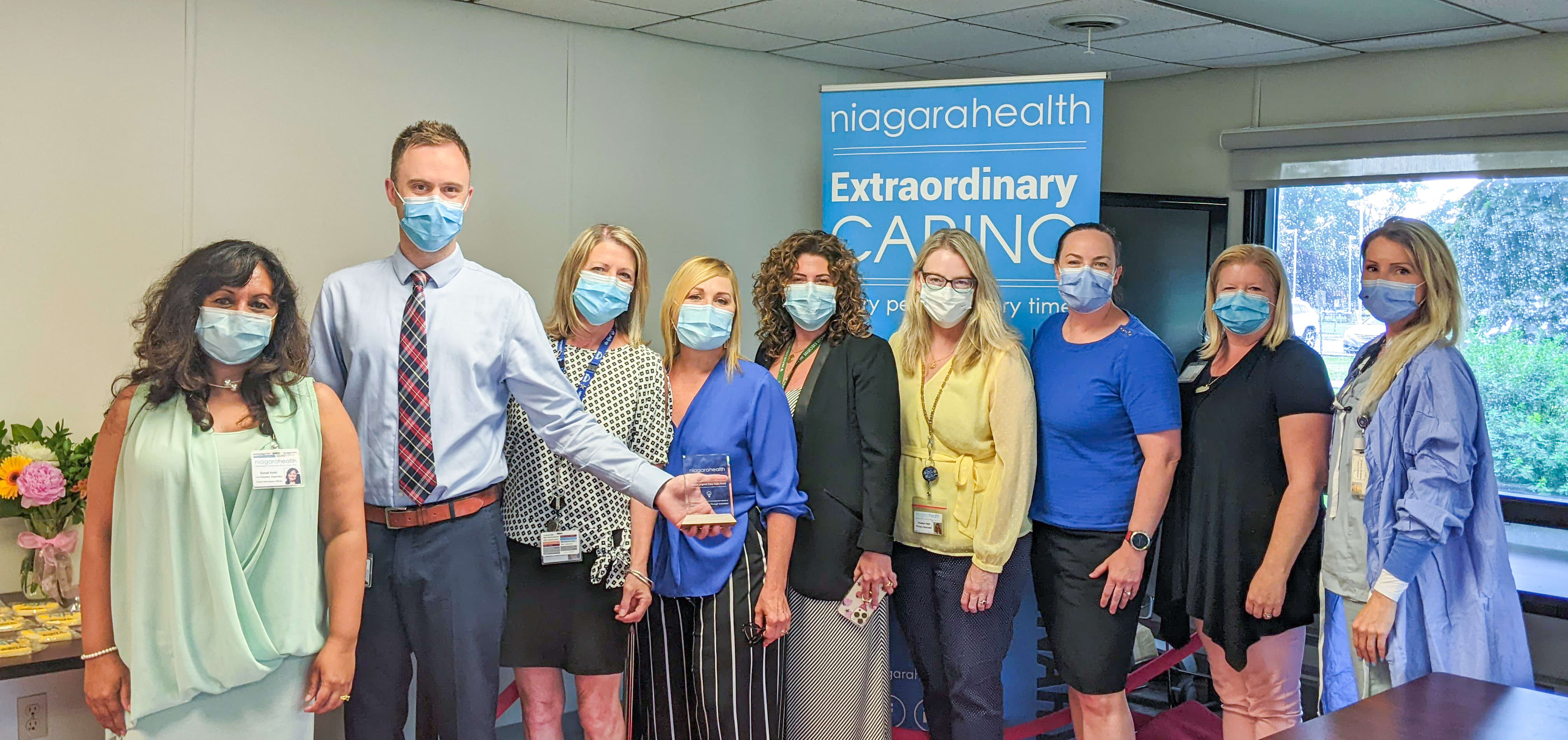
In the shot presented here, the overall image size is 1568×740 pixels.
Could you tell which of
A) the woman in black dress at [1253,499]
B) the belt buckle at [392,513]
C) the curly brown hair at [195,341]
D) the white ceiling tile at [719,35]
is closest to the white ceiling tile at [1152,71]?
the white ceiling tile at [719,35]

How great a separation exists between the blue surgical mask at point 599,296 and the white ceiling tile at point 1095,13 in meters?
1.90

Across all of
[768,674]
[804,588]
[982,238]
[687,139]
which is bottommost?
[768,674]

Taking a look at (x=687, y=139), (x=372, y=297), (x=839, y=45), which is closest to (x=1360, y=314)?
(x=839, y=45)

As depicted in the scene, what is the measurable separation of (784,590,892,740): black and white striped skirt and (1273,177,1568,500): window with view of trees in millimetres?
2985

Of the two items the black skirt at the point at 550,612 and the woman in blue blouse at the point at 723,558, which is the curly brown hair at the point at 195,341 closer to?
the black skirt at the point at 550,612

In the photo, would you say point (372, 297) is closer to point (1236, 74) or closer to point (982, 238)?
point (982, 238)

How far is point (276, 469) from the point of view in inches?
79.7

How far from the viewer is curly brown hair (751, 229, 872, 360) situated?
9.86 feet

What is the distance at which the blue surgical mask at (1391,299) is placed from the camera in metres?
2.65

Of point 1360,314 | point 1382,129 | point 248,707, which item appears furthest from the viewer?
point 1360,314

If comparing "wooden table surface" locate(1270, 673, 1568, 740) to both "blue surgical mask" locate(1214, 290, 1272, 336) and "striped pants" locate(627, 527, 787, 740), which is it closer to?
"blue surgical mask" locate(1214, 290, 1272, 336)

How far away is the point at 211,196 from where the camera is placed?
331cm

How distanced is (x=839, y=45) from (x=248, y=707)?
3.37 meters

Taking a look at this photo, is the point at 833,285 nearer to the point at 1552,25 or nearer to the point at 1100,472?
the point at 1100,472
